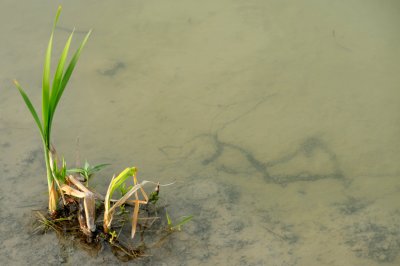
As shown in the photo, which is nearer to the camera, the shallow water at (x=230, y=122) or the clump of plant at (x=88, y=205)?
the clump of plant at (x=88, y=205)

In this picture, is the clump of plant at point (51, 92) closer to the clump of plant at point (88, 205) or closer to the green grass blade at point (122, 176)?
the clump of plant at point (88, 205)

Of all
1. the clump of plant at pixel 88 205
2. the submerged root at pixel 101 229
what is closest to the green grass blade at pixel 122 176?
the clump of plant at pixel 88 205

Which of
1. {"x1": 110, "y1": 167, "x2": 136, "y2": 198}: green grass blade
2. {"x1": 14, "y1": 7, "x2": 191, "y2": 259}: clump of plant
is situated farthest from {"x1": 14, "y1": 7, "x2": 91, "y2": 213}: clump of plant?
{"x1": 110, "y1": 167, "x2": 136, "y2": 198}: green grass blade

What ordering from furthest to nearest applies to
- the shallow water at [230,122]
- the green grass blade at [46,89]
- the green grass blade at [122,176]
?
the shallow water at [230,122] < the green grass blade at [122,176] < the green grass blade at [46,89]

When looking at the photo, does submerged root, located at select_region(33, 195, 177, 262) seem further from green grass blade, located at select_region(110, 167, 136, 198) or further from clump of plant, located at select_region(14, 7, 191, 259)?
green grass blade, located at select_region(110, 167, 136, 198)

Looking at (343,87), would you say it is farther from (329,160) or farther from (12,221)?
(12,221)

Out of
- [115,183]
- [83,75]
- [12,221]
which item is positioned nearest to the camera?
[115,183]

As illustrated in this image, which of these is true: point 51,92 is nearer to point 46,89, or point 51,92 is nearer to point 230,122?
point 46,89

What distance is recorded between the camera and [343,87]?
99.3 inches

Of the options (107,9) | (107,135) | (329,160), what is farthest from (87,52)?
(329,160)

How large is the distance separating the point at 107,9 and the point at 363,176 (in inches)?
55.3

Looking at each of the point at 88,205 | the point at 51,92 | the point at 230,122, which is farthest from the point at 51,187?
the point at 230,122

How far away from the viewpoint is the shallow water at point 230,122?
6.37 feet

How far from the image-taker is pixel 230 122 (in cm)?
234
